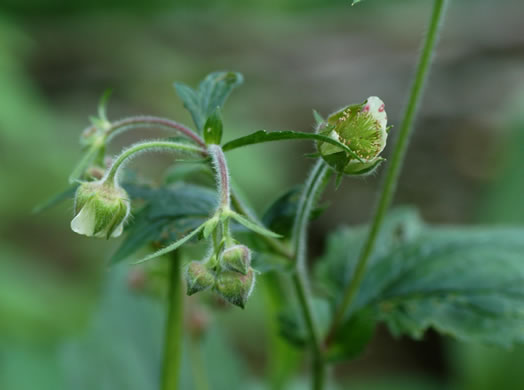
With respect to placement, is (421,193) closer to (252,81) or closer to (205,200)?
(252,81)

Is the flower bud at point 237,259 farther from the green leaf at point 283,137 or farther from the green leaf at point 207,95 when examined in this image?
the green leaf at point 207,95

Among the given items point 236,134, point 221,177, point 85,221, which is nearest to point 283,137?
point 221,177

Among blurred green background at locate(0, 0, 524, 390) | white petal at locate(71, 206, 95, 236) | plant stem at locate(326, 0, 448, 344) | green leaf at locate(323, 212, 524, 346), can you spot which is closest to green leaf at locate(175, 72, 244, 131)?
white petal at locate(71, 206, 95, 236)

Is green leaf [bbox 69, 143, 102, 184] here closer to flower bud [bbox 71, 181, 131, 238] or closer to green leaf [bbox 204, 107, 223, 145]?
flower bud [bbox 71, 181, 131, 238]

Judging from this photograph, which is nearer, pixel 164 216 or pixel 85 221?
pixel 85 221

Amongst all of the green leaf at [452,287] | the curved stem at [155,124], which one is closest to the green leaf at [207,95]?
the curved stem at [155,124]

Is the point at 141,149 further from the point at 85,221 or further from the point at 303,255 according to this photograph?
the point at 303,255

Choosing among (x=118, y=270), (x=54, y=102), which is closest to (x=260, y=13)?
(x=54, y=102)
